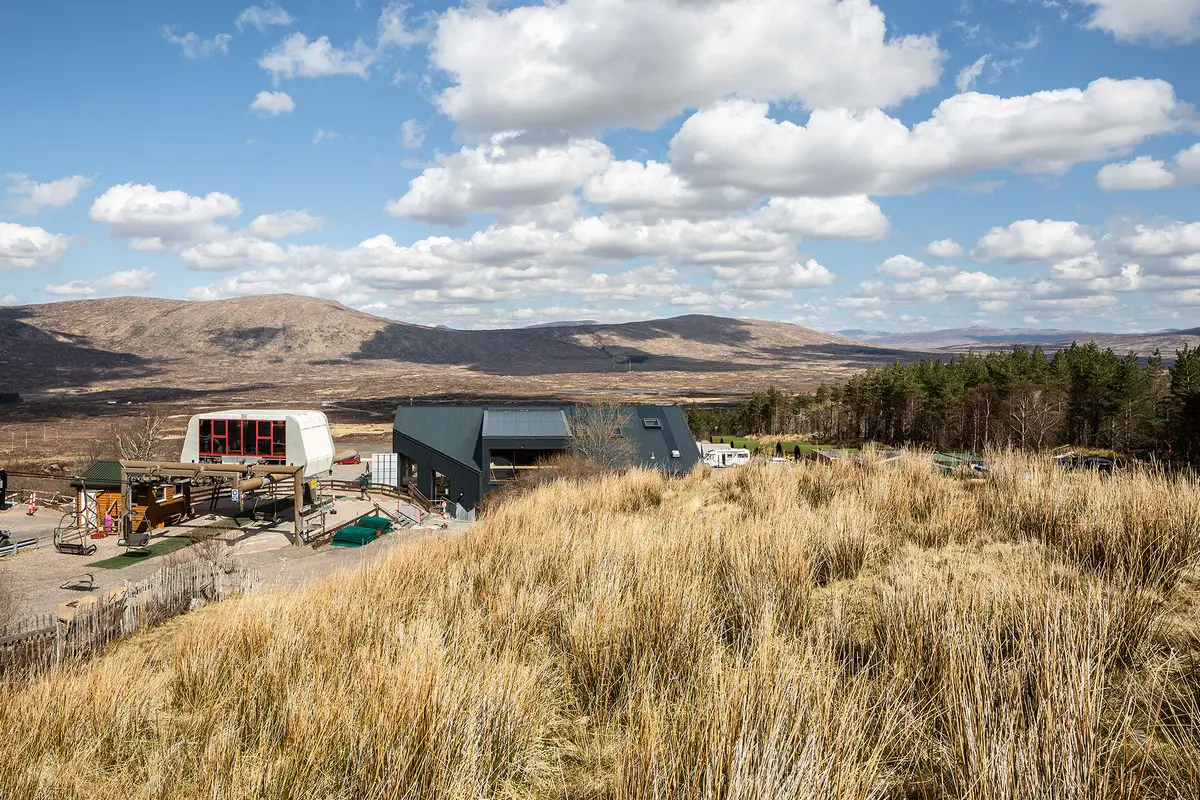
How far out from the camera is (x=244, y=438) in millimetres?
25688

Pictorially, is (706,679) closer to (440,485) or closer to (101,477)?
(101,477)

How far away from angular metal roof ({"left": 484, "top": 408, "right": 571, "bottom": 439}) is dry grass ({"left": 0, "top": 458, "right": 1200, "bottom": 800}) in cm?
2929

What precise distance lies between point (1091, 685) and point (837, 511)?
3.49 meters

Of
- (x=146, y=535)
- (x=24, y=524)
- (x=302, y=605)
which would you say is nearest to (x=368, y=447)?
(x=24, y=524)

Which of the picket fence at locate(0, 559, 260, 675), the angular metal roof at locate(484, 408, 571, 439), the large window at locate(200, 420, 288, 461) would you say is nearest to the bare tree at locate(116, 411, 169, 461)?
the large window at locate(200, 420, 288, 461)

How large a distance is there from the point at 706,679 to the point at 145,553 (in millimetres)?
26345

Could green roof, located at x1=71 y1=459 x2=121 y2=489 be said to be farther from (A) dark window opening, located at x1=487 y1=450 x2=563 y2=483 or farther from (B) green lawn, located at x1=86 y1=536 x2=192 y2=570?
(A) dark window opening, located at x1=487 y1=450 x2=563 y2=483

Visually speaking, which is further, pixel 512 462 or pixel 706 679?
pixel 512 462

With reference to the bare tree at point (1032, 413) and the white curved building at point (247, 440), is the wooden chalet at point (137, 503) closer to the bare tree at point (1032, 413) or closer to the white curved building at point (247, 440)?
the white curved building at point (247, 440)

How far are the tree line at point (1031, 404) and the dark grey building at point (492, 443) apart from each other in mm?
30115

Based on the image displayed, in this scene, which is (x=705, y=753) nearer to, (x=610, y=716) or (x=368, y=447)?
(x=610, y=716)

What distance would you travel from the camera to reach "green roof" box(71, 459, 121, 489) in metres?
28.7

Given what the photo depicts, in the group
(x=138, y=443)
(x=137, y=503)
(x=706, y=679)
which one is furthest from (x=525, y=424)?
(x=138, y=443)

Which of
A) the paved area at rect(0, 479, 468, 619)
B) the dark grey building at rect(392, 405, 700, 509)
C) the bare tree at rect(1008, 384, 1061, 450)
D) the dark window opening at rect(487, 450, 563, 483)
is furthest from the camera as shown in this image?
the bare tree at rect(1008, 384, 1061, 450)
